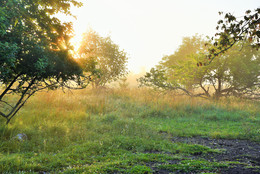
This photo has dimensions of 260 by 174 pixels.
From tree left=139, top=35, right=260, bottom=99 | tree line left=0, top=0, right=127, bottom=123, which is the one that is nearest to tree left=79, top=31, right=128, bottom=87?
tree left=139, top=35, right=260, bottom=99

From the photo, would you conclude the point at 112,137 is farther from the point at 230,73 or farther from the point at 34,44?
the point at 230,73

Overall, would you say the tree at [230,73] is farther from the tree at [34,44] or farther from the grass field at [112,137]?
the tree at [34,44]

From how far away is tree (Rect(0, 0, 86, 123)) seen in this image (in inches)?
213

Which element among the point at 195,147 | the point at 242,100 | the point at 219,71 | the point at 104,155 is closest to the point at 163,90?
the point at 219,71

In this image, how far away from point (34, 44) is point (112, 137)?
4245mm

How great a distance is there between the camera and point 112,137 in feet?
24.5

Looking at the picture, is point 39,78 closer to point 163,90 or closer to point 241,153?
point 241,153

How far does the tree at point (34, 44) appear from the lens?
17.8ft

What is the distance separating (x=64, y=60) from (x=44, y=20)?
192cm

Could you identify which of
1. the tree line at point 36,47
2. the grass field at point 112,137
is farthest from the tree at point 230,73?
the tree line at point 36,47

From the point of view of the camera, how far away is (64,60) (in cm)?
646

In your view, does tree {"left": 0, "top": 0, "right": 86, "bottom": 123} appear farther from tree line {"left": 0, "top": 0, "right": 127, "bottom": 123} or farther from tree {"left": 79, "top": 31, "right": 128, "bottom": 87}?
tree {"left": 79, "top": 31, "right": 128, "bottom": 87}

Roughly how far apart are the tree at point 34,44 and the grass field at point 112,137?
201 centimetres

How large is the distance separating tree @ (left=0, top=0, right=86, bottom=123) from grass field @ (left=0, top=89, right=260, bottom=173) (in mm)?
2012
